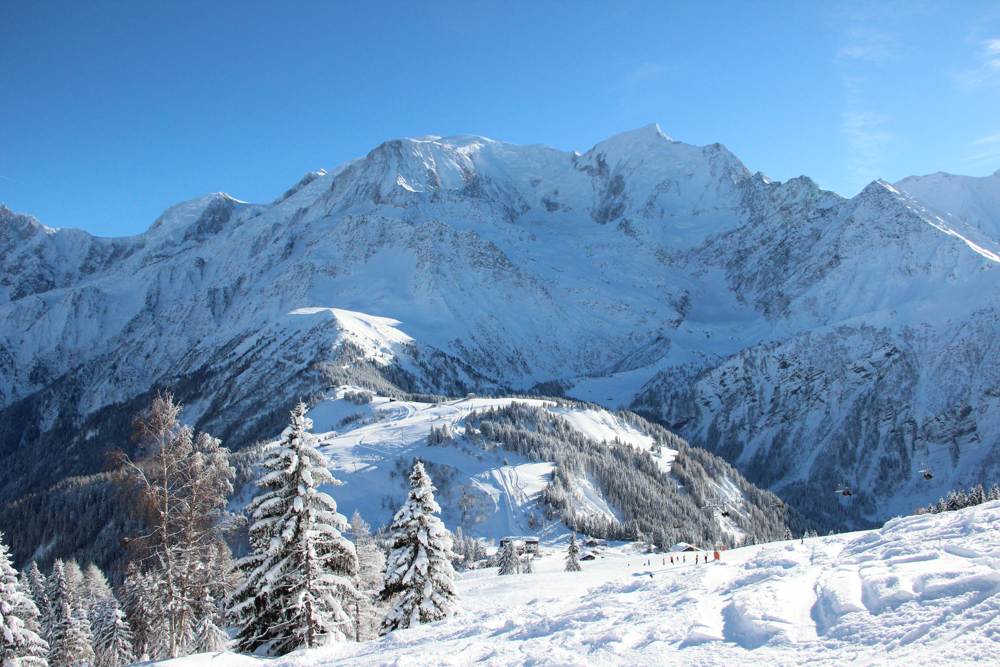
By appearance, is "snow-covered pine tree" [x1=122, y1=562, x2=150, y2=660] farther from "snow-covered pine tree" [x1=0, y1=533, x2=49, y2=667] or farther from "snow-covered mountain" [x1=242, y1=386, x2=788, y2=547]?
"snow-covered mountain" [x1=242, y1=386, x2=788, y2=547]

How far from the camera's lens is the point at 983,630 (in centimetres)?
1325

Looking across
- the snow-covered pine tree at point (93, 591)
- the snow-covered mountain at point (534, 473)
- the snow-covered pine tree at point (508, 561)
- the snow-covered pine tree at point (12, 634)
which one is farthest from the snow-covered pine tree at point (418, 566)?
the snow-covered mountain at point (534, 473)

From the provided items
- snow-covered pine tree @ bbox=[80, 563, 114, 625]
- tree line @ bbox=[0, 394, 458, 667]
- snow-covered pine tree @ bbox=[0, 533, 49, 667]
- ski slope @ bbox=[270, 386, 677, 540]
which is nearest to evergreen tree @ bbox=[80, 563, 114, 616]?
snow-covered pine tree @ bbox=[80, 563, 114, 625]

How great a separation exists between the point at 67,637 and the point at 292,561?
37719 mm

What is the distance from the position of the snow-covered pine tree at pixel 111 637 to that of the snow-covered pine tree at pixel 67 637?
3.25 ft

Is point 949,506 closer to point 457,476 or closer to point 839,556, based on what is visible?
point 839,556

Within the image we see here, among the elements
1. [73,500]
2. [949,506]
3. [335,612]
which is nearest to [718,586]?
[335,612]

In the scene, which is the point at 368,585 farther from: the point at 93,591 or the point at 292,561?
the point at 93,591

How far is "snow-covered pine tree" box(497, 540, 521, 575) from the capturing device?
70.7 m

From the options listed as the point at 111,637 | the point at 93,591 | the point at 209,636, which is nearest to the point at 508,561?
the point at 209,636

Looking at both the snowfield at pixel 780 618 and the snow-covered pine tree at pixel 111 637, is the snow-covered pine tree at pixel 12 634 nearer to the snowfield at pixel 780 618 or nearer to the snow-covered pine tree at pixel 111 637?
the snowfield at pixel 780 618

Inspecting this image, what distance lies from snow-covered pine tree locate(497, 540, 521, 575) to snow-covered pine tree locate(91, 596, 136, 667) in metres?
31.3

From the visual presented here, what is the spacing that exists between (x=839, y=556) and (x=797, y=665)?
29.3ft

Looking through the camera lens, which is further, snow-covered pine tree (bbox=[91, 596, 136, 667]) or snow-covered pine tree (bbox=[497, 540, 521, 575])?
snow-covered pine tree (bbox=[497, 540, 521, 575])
